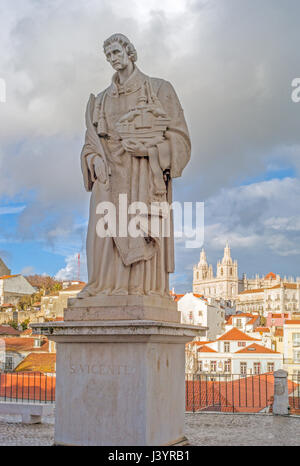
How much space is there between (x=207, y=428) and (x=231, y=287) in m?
186

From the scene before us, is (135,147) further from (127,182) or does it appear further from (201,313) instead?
(201,313)

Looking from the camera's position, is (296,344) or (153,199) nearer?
(153,199)

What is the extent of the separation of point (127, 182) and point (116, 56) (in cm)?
168

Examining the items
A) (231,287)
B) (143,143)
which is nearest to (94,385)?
(143,143)

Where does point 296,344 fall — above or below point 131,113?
below

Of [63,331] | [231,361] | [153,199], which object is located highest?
[153,199]

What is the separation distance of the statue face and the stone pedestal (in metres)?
3.11

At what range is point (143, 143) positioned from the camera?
21.8 ft

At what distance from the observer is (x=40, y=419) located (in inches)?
384

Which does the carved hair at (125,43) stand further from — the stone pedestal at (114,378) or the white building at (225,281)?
the white building at (225,281)

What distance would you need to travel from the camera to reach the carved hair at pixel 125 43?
6824mm
